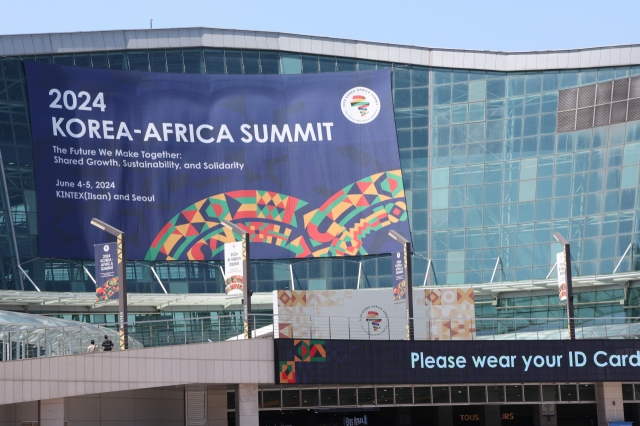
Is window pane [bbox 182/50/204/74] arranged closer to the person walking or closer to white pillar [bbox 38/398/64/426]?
the person walking

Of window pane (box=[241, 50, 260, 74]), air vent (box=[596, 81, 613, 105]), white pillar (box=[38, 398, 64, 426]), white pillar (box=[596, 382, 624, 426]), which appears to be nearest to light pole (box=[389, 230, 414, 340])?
white pillar (box=[596, 382, 624, 426])

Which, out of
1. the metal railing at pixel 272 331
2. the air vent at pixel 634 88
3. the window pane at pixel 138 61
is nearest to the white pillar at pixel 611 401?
the metal railing at pixel 272 331

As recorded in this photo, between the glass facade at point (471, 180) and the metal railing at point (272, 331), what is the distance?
36.2ft

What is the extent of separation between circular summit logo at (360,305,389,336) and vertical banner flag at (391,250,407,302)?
1.10 meters

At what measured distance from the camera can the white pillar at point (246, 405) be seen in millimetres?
40875

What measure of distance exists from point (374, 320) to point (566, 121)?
75.2ft

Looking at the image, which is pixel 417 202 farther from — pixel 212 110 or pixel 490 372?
pixel 490 372

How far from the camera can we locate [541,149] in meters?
64.1

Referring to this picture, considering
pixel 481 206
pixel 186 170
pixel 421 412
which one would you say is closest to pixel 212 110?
pixel 186 170

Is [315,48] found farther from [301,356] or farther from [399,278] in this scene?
[301,356]

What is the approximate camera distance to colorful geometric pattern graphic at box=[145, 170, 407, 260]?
64.5m

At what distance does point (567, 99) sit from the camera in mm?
64188

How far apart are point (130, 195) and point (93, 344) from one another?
82.4 ft

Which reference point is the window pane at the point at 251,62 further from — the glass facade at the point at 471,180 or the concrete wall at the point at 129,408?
the concrete wall at the point at 129,408
